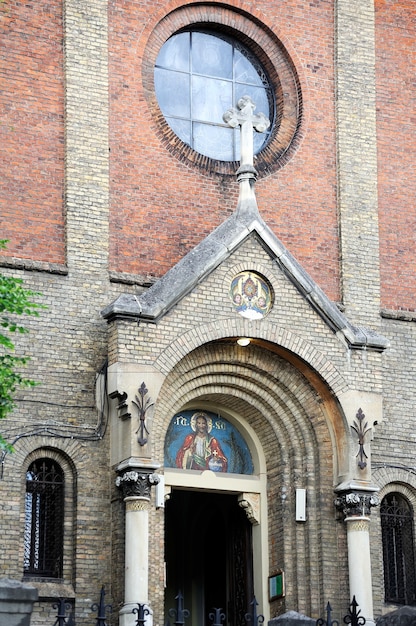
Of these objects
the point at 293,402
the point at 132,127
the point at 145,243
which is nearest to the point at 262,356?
the point at 293,402

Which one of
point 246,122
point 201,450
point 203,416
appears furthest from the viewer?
point 203,416

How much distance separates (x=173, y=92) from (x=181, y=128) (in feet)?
1.76

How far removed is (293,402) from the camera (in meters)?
19.5

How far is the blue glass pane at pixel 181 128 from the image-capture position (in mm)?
20531

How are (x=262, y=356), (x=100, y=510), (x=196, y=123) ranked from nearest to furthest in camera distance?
(x=100, y=510)
(x=262, y=356)
(x=196, y=123)

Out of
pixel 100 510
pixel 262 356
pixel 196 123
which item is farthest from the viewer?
pixel 196 123

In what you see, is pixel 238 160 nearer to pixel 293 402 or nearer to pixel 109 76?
pixel 109 76

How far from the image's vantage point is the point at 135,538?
17.4 metres

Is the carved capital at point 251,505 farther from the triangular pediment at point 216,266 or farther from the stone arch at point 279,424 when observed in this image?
the triangular pediment at point 216,266

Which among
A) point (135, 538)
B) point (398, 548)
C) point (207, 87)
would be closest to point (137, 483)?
point (135, 538)

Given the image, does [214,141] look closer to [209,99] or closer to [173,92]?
[209,99]

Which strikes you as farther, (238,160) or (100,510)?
(238,160)

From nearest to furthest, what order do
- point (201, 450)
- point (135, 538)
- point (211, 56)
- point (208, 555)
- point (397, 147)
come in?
point (135, 538), point (201, 450), point (211, 56), point (397, 147), point (208, 555)

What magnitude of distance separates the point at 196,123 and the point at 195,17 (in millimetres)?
1560
